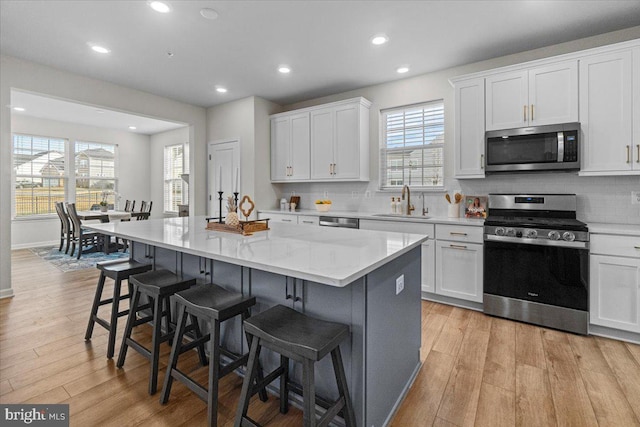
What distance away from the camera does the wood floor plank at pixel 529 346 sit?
2.31 m

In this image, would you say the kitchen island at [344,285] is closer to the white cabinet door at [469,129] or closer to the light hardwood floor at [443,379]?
the light hardwood floor at [443,379]

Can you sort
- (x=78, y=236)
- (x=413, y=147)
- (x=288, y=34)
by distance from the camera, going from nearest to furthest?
(x=288, y=34)
(x=413, y=147)
(x=78, y=236)

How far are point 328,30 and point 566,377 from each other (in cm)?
339

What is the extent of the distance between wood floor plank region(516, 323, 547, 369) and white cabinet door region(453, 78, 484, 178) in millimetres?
1563

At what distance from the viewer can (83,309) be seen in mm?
3254

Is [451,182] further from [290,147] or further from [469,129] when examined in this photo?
[290,147]

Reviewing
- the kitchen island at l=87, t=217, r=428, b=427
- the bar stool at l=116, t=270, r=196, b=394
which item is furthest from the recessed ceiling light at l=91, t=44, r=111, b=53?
the bar stool at l=116, t=270, r=196, b=394

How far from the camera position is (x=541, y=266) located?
2824 millimetres

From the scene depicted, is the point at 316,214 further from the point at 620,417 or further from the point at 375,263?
the point at 620,417

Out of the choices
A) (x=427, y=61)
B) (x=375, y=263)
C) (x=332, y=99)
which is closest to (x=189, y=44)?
(x=332, y=99)

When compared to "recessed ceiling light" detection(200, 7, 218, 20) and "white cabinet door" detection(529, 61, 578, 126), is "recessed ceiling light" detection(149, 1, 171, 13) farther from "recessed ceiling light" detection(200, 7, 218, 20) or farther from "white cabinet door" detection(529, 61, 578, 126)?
"white cabinet door" detection(529, 61, 578, 126)

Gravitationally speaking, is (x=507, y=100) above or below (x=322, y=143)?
above

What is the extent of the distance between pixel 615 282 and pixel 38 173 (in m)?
9.75

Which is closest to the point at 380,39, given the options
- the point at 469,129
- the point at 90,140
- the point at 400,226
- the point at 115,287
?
the point at 469,129
